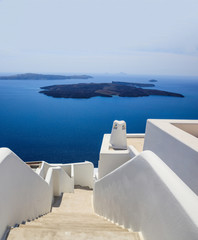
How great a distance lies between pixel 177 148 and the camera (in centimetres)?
422

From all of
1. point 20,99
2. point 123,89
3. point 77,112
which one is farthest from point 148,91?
point 20,99

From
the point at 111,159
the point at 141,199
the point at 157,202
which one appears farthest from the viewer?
the point at 111,159

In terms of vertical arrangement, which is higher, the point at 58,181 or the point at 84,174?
the point at 58,181

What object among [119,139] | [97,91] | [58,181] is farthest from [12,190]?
[97,91]

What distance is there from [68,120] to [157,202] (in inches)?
1800

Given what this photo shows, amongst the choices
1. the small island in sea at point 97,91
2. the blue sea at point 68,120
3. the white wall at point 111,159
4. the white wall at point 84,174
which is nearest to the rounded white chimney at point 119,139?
the white wall at point 111,159

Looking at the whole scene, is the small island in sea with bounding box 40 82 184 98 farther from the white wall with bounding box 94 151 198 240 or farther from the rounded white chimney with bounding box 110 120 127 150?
the white wall with bounding box 94 151 198 240

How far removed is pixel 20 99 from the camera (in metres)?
66.7

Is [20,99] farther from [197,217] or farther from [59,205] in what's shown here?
[197,217]

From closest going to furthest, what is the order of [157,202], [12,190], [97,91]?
1. [157,202]
2. [12,190]
3. [97,91]

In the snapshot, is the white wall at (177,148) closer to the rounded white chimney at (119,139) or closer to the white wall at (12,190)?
the white wall at (12,190)

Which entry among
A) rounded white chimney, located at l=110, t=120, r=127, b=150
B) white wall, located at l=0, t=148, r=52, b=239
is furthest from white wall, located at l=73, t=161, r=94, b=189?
white wall, located at l=0, t=148, r=52, b=239

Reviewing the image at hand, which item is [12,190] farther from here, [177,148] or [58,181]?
[58,181]

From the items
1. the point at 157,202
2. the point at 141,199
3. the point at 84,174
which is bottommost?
the point at 84,174
